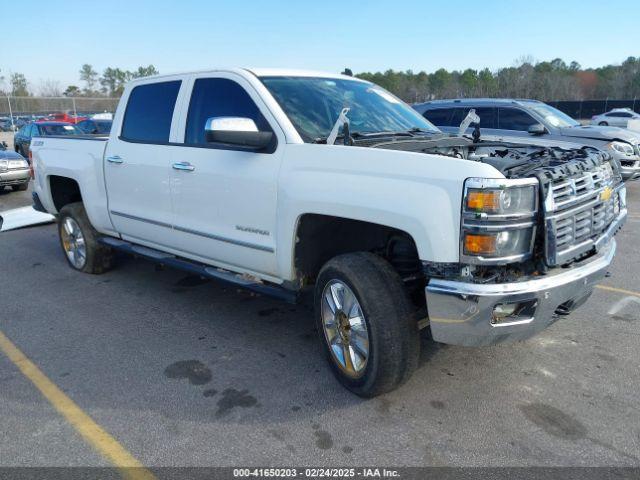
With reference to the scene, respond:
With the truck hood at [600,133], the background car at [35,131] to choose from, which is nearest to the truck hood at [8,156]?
the background car at [35,131]

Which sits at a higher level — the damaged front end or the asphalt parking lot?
the damaged front end

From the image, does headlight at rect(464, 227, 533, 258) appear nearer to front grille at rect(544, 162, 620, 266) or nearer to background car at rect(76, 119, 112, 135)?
front grille at rect(544, 162, 620, 266)

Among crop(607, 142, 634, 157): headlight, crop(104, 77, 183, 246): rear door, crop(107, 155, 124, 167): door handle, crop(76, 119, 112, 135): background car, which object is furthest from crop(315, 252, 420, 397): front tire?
crop(76, 119, 112, 135): background car

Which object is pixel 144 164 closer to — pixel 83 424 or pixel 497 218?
pixel 83 424

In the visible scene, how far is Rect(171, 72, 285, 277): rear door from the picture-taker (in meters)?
3.65

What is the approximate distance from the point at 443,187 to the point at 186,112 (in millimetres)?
2498

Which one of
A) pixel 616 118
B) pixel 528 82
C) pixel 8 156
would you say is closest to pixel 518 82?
pixel 528 82

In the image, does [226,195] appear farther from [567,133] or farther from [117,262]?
[567,133]

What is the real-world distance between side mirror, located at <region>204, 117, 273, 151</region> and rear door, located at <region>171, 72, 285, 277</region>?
0.39 ft

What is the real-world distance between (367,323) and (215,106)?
7.02 ft

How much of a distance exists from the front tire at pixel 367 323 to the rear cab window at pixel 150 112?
2.16 metres

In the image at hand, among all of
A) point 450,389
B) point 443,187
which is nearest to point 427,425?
point 450,389

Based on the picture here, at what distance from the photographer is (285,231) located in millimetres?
3506

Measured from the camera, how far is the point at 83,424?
10.3 feet
